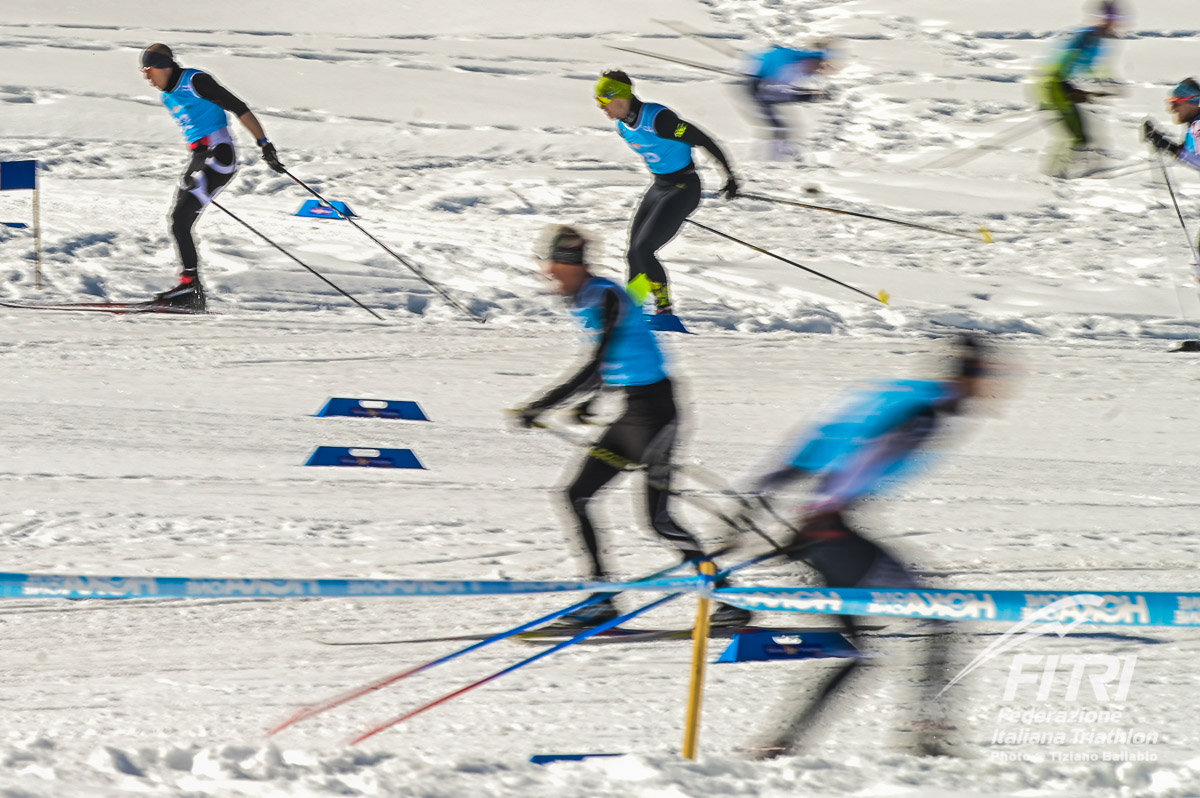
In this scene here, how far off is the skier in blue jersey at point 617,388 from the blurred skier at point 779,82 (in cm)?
832

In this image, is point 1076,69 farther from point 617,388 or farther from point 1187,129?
point 617,388

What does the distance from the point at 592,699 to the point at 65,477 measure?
321 cm

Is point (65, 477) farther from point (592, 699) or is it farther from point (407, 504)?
point (592, 699)

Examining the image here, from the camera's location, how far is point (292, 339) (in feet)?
28.4

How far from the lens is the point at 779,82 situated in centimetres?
1300

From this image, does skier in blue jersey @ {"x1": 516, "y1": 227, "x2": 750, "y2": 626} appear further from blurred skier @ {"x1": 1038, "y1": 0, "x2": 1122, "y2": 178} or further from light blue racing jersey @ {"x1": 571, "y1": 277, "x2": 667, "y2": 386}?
blurred skier @ {"x1": 1038, "y1": 0, "x2": 1122, "y2": 178}

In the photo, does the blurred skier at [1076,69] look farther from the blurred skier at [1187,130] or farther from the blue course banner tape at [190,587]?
the blue course banner tape at [190,587]

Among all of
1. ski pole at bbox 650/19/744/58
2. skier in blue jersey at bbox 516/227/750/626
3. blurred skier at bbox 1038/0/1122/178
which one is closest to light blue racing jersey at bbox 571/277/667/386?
skier in blue jersey at bbox 516/227/750/626

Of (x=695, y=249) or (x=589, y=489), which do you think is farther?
(x=695, y=249)

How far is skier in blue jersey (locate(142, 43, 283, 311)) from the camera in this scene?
8305 mm

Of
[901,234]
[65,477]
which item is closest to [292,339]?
[65,477]

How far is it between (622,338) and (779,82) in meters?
9.23

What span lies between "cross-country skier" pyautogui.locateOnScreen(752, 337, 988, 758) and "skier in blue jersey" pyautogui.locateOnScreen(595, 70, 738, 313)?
14.9 ft

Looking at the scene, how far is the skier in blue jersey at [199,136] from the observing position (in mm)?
8305
